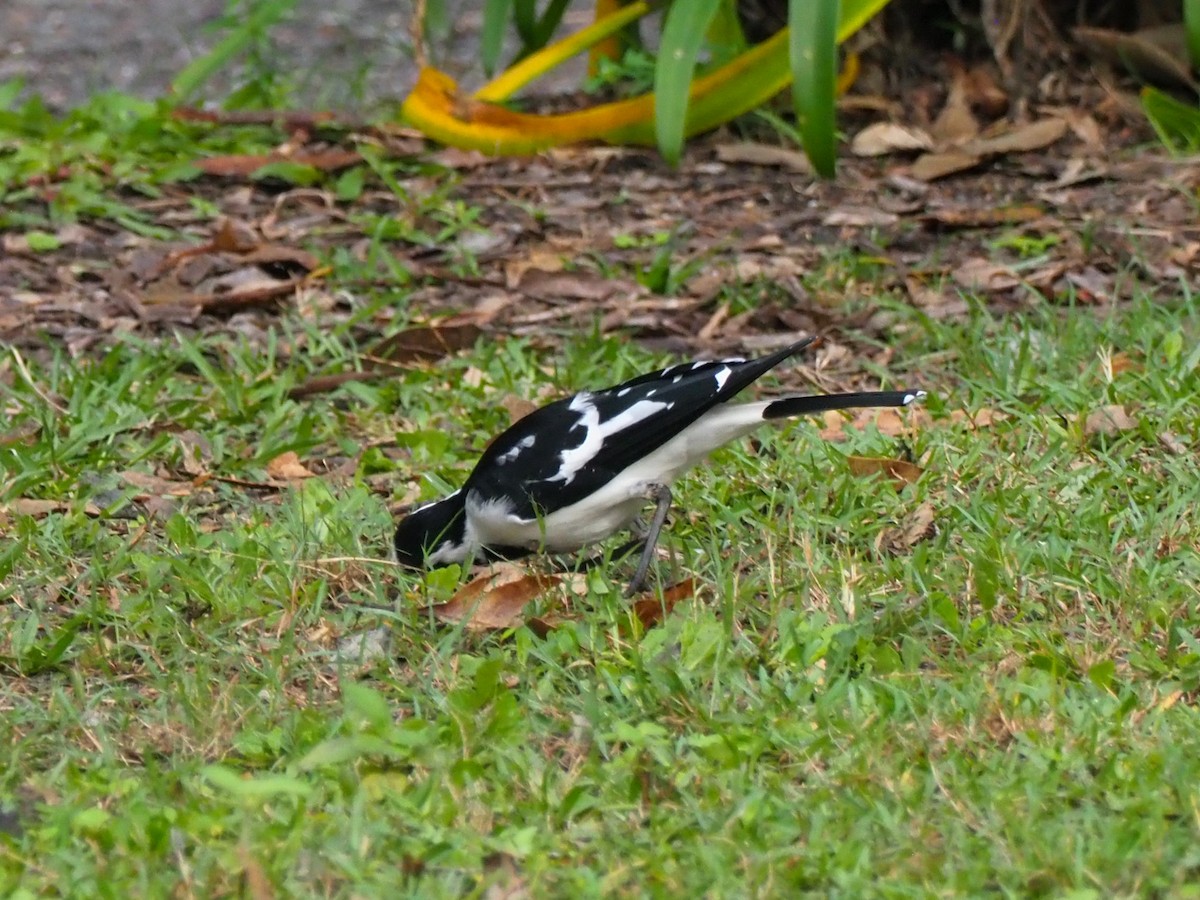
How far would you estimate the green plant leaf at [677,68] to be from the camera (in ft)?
19.8

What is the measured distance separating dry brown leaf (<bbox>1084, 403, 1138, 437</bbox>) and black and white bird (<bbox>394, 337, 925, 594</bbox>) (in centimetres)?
86

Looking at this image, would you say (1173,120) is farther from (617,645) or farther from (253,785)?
(253,785)

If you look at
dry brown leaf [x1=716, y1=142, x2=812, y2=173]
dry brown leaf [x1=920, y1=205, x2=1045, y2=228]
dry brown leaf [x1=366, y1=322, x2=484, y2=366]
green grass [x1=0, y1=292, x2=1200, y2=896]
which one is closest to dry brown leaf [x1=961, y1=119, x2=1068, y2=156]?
dry brown leaf [x1=920, y1=205, x2=1045, y2=228]

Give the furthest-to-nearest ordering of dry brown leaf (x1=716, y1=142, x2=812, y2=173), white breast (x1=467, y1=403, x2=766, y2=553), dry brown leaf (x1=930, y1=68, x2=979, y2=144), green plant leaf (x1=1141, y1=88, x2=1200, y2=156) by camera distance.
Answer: dry brown leaf (x1=930, y1=68, x2=979, y2=144) < dry brown leaf (x1=716, y1=142, x2=812, y2=173) < green plant leaf (x1=1141, y1=88, x2=1200, y2=156) < white breast (x1=467, y1=403, x2=766, y2=553)

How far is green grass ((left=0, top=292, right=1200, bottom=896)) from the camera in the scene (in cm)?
283

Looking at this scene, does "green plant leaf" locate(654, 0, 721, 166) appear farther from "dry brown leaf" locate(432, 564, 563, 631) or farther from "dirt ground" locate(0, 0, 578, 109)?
"dry brown leaf" locate(432, 564, 563, 631)

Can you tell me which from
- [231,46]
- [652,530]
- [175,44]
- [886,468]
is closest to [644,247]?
[886,468]

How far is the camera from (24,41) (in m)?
9.55

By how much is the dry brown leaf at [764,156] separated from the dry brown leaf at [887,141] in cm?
24

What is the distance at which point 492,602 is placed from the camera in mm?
3828

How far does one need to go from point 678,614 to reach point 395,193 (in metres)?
3.45

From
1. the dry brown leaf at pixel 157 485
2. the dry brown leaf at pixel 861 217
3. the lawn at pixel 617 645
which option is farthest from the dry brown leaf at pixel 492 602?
the dry brown leaf at pixel 861 217

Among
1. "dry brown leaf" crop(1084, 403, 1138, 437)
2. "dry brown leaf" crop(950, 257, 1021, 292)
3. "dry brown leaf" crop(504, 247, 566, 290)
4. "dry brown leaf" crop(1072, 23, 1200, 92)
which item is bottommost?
"dry brown leaf" crop(1084, 403, 1138, 437)

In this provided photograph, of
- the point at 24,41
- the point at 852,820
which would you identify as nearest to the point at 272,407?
the point at 852,820
